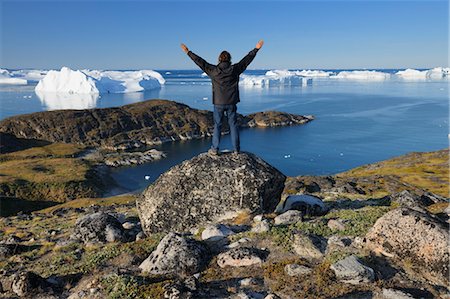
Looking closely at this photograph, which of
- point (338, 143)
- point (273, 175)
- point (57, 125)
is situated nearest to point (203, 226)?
point (273, 175)

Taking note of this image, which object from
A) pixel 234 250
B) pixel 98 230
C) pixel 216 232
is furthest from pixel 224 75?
pixel 98 230

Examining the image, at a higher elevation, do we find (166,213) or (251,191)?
(251,191)

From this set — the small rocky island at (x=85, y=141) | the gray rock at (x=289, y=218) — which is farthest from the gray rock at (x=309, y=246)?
the small rocky island at (x=85, y=141)

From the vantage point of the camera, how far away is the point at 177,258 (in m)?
11.2

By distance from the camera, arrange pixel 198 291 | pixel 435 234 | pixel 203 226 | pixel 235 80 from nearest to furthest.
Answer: pixel 198 291
pixel 435 234
pixel 235 80
pixel 203 226

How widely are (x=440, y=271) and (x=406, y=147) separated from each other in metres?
143

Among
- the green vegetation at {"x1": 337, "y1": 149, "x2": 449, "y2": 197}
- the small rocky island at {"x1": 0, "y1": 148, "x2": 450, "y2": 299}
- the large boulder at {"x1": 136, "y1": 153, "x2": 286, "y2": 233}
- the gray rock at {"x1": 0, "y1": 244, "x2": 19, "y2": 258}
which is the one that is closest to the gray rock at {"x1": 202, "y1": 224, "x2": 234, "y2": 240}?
the small rocky island at {"x1": 0, "y1": 148, "x2": 450, "y2": 299}

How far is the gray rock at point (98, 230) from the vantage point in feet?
53.5

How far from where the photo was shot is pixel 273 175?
1669cm

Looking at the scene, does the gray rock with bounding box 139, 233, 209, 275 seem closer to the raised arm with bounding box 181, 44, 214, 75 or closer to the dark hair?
the raised arm with bounding box 181, 44, 214, 75

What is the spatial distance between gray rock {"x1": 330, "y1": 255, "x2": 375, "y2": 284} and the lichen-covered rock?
1.59 m

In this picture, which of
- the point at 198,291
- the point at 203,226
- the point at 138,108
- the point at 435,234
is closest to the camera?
→ the point at 198,291

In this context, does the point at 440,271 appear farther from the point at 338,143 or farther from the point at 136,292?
the point at 338,143

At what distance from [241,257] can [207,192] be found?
5.35 m
